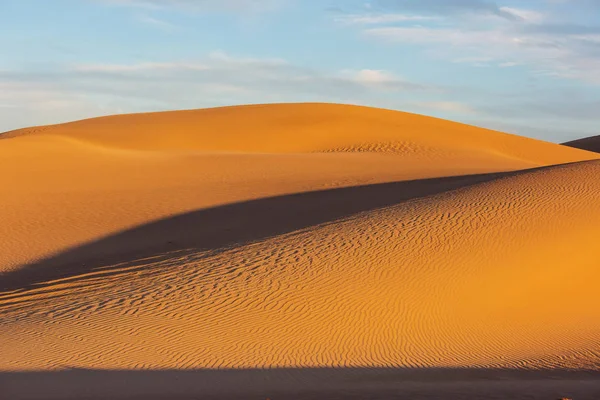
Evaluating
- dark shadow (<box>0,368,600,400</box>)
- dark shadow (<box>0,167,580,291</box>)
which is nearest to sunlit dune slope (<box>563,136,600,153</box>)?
dark shadow (<box>0,167,580,291</box>)

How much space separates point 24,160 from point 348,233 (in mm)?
18778

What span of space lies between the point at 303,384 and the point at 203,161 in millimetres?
23151

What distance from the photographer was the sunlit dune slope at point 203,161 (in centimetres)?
2352

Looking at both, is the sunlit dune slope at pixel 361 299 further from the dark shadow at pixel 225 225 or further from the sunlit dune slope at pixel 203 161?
the sunlit dune slope at pixel 203 161

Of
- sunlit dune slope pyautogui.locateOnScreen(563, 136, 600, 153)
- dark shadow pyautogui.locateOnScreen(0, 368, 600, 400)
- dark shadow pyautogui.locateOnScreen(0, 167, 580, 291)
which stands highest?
sunlit dune slope pyautogui.locateOnScreen(563, 136, 600, 153)

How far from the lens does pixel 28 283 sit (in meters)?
17.2

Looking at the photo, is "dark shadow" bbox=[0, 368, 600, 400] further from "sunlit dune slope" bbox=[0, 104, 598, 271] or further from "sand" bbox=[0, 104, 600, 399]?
"sunlit dune slope" bbox=[0, 104, 598, 271]

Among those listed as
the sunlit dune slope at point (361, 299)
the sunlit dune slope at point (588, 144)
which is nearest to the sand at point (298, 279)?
the sunlit dune slope at point (361, 299)

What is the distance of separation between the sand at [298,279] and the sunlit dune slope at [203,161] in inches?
6.9

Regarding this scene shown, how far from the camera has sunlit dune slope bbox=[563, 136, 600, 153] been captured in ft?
266

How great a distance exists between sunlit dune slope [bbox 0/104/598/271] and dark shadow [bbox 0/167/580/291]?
60cm

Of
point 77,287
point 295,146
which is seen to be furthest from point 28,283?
point 295,146

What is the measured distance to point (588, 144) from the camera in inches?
3290

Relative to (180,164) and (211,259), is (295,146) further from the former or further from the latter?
(211,259)
